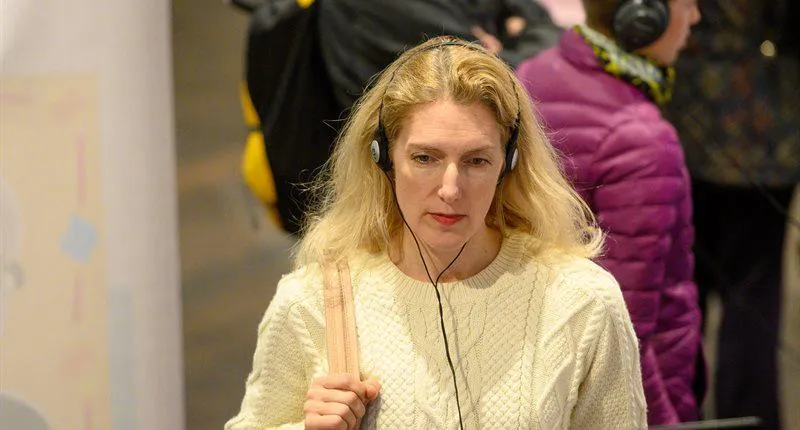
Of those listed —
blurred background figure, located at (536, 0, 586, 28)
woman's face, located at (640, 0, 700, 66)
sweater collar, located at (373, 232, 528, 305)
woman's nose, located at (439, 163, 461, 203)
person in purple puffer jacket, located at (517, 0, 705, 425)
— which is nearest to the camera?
woman's nose, located at (439, 163, 461, 203)

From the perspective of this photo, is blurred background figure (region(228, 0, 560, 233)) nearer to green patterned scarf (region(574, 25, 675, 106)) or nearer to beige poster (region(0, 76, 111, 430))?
green patterned scarf (region(574, 25, 675, 106))

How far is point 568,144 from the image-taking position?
2387mm

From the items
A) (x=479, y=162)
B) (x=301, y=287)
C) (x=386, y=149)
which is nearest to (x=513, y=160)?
(x=479, y=162)

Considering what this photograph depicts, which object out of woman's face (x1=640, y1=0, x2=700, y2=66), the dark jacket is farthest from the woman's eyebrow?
the dark jacket

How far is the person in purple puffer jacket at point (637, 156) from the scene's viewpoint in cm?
237

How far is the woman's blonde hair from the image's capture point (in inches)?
68.4

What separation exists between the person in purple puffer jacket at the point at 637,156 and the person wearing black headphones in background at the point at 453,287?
20.8 inches

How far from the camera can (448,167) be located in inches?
65.4

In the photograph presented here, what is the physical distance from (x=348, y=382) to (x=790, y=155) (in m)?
1.69

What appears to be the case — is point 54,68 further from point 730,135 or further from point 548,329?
point 730,135

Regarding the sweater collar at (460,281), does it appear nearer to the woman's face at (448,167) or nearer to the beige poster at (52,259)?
the woman's face at (448,167)

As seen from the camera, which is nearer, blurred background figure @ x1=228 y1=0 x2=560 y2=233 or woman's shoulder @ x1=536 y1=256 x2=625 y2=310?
woman's shoulder @ x1=536 y1=256 x2=625 y2=310

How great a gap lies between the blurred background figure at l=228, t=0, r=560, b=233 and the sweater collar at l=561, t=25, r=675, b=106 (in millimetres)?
209

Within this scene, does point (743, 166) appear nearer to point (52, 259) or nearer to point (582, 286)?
point (582, 286)
